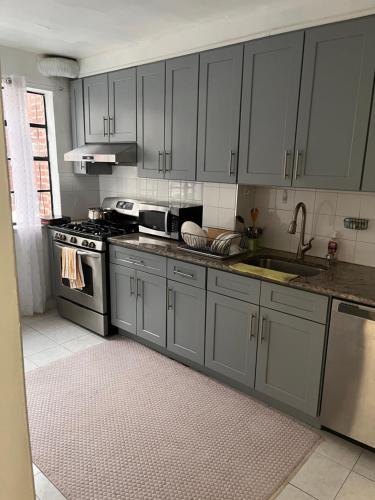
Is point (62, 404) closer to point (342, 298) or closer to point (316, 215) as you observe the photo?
point (342, 298)

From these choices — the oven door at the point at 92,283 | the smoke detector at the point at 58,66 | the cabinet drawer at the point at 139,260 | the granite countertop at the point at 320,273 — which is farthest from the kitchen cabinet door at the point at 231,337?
the smoke detector at the point at 58,66

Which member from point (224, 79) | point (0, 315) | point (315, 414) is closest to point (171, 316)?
point (315, 414)

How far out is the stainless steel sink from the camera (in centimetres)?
259

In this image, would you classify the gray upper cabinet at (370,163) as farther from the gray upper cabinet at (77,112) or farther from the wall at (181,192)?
the gray upper cabinet at (77,112)

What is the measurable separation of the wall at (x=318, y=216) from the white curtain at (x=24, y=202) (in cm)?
207

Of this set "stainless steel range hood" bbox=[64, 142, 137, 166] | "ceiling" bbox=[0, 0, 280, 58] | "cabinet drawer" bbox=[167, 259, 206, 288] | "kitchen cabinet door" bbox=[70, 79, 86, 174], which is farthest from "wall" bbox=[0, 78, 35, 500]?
"kitchen cabinet door" bbox=[70, 79, 86, 174]

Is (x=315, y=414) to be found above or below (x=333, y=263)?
below

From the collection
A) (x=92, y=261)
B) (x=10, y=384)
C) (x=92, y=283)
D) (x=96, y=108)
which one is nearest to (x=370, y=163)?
(x=10, y=384)

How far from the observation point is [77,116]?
12.5 feet

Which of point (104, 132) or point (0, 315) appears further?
point (104, 132)

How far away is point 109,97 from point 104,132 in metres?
0.32

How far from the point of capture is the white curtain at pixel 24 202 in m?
3.38

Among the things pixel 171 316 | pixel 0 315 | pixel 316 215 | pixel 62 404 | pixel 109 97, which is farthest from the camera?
pixel 109 97

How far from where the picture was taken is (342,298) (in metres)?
2.02
